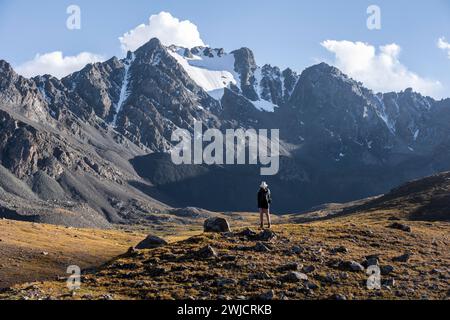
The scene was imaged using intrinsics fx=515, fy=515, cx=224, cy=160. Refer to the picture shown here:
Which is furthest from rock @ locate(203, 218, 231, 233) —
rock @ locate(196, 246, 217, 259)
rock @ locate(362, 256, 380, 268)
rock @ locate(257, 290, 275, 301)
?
rock @ locate(257, 290, 275, 301)

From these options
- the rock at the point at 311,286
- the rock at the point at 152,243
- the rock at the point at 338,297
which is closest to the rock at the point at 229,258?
the rock at the point at 311,286

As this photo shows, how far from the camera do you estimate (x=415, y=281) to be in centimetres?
3512

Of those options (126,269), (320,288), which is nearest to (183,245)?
(126,269)

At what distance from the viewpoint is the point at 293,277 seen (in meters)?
33.7

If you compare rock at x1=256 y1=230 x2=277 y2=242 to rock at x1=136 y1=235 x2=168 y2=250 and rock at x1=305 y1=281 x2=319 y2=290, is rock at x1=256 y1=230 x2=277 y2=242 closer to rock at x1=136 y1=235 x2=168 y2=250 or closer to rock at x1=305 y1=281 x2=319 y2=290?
rock at x1=136 y1=235 x2=168 y2=250

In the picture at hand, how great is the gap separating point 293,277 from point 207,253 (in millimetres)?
8470

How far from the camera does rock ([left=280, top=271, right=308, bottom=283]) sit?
3365 cm

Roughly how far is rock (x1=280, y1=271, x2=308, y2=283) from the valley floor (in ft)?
0.17

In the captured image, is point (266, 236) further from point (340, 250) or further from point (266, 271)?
point (266, 271)

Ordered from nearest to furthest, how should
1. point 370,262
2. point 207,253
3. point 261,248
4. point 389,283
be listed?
1. point 389,283
2. point 370,262
3. point 207,253
4. point 261,248

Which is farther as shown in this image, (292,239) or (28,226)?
(28,226)

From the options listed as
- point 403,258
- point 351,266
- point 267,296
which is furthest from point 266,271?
point 403,258
